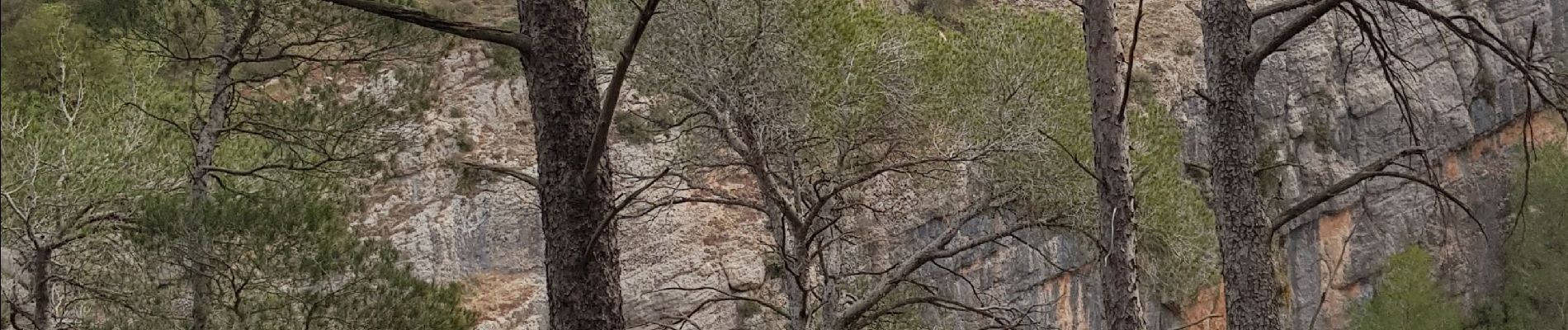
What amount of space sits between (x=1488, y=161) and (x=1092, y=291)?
1096cm

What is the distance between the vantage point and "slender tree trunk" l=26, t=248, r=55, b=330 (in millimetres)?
6340

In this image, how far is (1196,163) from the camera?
1566cm

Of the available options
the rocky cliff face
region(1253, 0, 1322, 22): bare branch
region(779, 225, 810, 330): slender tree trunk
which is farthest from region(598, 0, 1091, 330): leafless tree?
the rocky cliff face

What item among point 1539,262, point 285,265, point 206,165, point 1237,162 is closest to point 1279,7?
point 1237,162

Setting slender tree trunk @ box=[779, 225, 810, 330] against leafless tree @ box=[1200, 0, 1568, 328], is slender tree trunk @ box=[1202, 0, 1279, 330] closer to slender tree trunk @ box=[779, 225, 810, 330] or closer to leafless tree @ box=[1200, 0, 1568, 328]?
leafless tree @ box=[1200, 0, 1568, 328]

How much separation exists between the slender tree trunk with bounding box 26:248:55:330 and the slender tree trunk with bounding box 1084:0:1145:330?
5237 mm

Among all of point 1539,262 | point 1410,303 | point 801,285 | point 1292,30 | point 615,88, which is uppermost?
point 1539,262

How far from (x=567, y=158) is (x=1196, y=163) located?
46.6 feet

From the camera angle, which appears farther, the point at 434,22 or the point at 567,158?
the point at 567,158

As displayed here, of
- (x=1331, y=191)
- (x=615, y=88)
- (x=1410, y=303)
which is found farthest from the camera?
(x=1410, y=303)

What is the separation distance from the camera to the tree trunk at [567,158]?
268 cm

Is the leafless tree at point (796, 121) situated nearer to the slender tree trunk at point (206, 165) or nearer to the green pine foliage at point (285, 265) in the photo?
the green pine foliage at point (285, 265)

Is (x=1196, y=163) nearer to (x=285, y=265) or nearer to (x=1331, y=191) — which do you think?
(x=1331, y=191)

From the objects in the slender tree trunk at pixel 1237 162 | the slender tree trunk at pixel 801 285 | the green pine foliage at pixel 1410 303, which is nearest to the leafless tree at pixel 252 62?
the slender tree trunk at pixel 801 285
